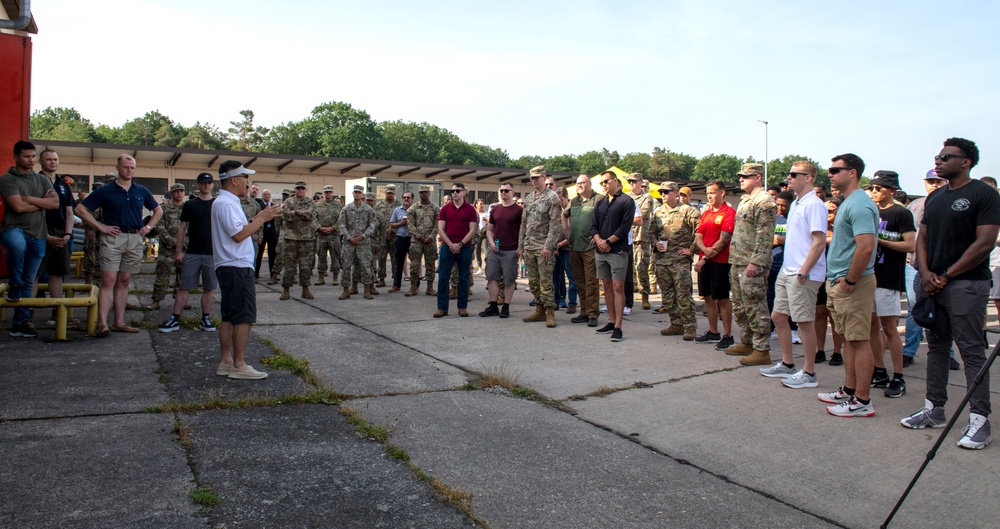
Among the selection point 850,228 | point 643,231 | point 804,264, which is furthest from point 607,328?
point 850,228

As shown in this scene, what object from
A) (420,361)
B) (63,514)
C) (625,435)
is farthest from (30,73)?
(625,435)

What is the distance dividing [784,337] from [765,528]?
10.3ft

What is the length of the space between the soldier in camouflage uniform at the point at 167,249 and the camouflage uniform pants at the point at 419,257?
4040 mm

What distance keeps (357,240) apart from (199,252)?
3790 mm

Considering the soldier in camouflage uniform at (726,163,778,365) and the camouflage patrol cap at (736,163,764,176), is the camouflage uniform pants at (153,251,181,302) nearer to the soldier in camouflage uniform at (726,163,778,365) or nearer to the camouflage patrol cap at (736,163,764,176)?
the soldier in camouflage uniform at (726,163,778,365)

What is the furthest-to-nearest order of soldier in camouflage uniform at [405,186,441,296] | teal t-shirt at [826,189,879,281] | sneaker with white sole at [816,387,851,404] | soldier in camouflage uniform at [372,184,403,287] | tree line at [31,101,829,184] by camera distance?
1. tree line at [31,101,829,184]
2. soldier in camouflage uniform at [372,184,403,287]
3. soldier in camouflage uniform at [405,186,441,296]
4. sneaker with white sole at [816,387,851,404]
5. teal t-shirt at [826,189,879,281]

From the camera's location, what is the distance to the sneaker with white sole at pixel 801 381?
5676mm

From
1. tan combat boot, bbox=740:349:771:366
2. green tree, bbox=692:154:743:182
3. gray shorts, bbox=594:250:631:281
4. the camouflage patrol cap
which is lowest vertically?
tan combat boot, bbox=740:349:771:366

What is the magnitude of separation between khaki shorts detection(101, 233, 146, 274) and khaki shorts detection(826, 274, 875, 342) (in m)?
6.75

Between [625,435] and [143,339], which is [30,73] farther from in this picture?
[625,435]

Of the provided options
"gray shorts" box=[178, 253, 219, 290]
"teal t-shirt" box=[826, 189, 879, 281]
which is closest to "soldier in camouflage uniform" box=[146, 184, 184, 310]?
"gray shorts" box=[178, 253, 219, 290]

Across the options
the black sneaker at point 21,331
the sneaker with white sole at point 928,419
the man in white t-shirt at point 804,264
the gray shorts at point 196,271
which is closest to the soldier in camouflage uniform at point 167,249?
the gray shorts at point 196,271

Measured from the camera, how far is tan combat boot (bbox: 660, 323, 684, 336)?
810cm

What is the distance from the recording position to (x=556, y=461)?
3.89 meters
